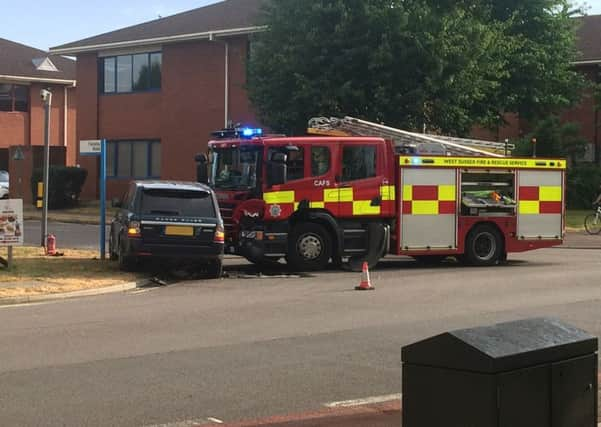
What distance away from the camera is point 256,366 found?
25.8 feet

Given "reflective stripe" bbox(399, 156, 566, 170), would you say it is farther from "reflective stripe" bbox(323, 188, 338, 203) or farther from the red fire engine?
"reflective stripe" bbox(323, 188, 338, 203)

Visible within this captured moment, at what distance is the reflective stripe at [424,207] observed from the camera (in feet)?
57.1

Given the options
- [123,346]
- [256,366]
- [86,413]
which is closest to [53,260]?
[123,346]

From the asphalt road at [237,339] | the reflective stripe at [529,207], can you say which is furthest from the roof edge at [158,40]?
the asphalt road at [237,339]

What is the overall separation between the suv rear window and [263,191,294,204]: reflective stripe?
123 centimetres

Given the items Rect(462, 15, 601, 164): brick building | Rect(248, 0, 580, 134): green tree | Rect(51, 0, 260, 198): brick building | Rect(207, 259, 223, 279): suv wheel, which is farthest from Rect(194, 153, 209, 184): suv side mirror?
Rect(462, 15, 601, 164): brick building

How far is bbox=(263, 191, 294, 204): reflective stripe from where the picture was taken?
16.3m

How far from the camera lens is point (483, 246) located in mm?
18234

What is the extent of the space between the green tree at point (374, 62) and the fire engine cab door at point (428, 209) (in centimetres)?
719

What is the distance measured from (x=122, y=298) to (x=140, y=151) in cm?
2603

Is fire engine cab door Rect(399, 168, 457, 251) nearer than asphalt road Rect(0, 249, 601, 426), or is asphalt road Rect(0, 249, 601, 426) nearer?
asphalt road Rect(0, 249, 601, 426)

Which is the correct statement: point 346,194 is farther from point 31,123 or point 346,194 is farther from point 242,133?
point 31,123

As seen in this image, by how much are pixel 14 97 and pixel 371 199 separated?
37.1 meters

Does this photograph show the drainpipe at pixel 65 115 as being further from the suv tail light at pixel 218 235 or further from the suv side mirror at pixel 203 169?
the suv tail light at pixel 218 235
